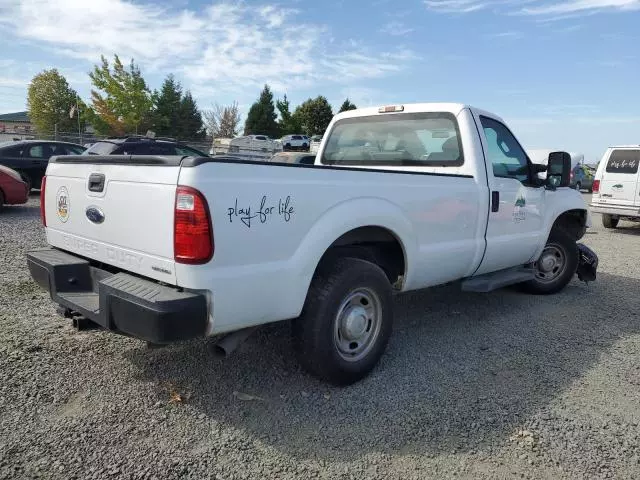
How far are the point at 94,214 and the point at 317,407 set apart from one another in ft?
6.02

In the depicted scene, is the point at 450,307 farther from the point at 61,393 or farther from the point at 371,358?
the point at 61,393

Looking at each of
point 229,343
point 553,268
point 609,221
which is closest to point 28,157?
point 229,343

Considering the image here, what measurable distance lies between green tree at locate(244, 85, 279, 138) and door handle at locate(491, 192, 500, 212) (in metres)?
49.4

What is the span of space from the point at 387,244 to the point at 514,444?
1.62 meters

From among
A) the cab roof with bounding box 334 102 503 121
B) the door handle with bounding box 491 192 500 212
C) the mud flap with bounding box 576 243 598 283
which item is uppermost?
the cab roof with bounding box 334 102 503 121

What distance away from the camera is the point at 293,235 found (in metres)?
2.80

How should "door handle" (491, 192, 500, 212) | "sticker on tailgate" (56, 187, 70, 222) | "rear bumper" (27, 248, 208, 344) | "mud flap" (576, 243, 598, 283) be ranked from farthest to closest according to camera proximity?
"mud flap" (576, 243, 598, 283)
"door handle" (491, 192, 500, 212)
"sticker on tailgate" (56, 187, 70, 222)
"rear bumper" (27, 248, 208, 344)

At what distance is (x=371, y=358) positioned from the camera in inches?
135

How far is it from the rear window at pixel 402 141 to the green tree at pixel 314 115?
51311 mm

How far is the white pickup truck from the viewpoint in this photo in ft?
8.16

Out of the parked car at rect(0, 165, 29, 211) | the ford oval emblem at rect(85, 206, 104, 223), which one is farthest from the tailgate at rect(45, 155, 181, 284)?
the parked car at rect(0, 165, 29, 211)

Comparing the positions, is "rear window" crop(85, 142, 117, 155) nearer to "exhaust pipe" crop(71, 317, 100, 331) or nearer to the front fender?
"exhaust pipe" crop(71, 317, 100, 331)

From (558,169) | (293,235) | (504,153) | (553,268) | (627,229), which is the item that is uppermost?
(504,153)

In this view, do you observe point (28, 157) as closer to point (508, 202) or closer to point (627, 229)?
point (508, 202)
